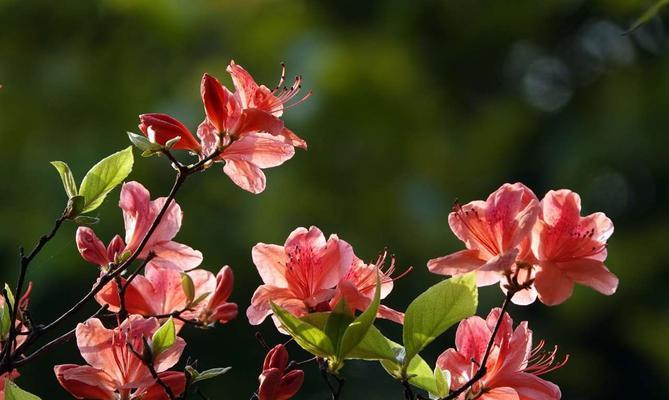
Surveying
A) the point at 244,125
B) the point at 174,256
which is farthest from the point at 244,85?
the point at 174,256

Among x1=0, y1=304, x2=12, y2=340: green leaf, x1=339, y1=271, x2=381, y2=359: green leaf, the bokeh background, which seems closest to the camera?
x1=339, y1=271, x2=381, y2=359: green leaf

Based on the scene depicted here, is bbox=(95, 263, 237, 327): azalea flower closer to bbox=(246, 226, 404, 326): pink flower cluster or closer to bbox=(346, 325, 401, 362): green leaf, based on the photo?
bbox=(246, 226, 404, 326): pink flower cluster

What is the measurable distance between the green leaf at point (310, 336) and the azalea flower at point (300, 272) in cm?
6

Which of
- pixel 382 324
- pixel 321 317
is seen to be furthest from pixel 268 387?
pixel 382 324

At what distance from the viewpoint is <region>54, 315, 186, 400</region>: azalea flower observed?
80 centimetres

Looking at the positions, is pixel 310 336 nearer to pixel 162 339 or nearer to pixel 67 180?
pixel 162 339

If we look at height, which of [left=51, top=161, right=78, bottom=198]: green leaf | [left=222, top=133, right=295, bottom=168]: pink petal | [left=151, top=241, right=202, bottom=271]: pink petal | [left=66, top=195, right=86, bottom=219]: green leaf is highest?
[left=222, top=133, right=295, bottom=168]: pink petal

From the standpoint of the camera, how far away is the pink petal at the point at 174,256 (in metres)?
0.91

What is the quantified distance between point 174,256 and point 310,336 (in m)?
0.20

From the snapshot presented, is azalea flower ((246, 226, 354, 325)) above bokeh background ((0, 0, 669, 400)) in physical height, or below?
above

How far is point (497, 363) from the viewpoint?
32.9 inches

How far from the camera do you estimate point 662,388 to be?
6215 mm

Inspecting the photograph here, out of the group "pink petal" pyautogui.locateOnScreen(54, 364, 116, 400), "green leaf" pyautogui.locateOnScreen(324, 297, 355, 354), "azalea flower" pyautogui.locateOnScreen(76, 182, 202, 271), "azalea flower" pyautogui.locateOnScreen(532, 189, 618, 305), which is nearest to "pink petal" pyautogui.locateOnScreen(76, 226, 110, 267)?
"azalea flower" pyautogui.locateOnScreen(76, 182, 202, 271)

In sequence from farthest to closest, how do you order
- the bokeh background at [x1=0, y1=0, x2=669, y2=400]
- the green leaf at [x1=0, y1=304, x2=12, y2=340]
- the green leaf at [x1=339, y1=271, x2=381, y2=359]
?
the bokeh background at [x1=0, y1=0, x2=669, y2=400], the green leaf at [x1=0, y1=304, x2=12, y2=340], the green leaf at [x1=339, y1=271, x2=381, y2=359]
